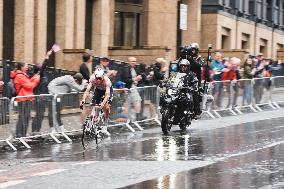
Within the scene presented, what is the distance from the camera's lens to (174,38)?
3884 cm

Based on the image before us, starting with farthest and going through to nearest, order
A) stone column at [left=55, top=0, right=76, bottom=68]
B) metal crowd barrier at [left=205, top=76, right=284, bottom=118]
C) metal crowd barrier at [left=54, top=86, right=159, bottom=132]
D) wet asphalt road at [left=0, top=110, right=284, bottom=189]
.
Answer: stone column at [left=55, top=0, right=76, bottom=68] < metal crowd barrier at [left=205, top=76, right=284, bottom=118] < metal crowd barrier at [left=54, top=86, right=159, bottom=132] < wet asphalt road at [left=0, top=110, right=284, bottom=189]

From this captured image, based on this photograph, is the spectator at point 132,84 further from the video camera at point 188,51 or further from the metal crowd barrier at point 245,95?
the metal crowd barrier at point 245,95

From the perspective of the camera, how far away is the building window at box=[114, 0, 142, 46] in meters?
39.4

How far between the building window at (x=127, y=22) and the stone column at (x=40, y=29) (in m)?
10.2

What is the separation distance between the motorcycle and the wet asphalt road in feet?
1.19

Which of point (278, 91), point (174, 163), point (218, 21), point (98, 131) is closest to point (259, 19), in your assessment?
point (218, 21)

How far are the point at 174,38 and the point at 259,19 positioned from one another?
49.9ft

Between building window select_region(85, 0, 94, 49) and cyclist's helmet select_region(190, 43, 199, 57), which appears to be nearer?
cyclist's helmet select_region(190, 43, 199, 57)

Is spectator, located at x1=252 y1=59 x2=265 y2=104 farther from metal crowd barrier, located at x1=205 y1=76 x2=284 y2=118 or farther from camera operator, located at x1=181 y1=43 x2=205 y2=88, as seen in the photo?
camera operator, located at x1=181 y1=43 x2=205 y2=88

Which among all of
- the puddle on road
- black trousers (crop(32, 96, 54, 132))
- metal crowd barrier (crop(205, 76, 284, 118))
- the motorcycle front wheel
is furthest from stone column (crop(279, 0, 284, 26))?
black trousers (crop(32, 96, 54, 132))

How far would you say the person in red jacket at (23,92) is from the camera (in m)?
18.3

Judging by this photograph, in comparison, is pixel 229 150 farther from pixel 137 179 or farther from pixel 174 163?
pixel 137 179

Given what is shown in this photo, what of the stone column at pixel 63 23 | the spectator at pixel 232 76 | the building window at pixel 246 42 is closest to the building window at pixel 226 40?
the building window at pixel 246 42

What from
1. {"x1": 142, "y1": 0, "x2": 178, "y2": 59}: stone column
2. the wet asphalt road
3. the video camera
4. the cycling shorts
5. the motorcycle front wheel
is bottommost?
the wet asphalt road
